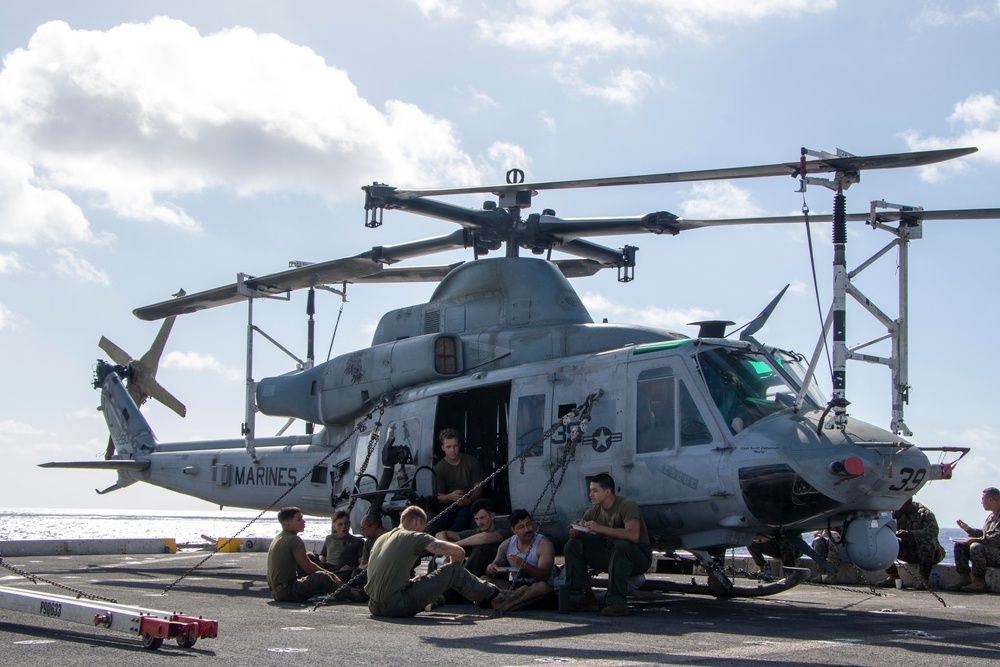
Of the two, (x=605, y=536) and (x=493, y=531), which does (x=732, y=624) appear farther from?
(x=493, y=531)

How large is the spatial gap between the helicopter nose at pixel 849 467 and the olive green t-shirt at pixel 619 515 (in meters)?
1.77

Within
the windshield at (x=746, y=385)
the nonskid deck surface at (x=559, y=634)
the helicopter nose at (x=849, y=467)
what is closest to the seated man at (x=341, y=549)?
the nonskid deck surface at (x=559, y=634)

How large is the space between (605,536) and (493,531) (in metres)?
1.39

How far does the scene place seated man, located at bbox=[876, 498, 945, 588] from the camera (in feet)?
41.7

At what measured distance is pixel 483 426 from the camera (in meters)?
12.5

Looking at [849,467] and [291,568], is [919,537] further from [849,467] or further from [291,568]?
[291,568]

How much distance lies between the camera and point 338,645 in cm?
673

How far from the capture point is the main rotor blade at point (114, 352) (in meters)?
19.6

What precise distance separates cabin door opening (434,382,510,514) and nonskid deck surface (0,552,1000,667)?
201cm

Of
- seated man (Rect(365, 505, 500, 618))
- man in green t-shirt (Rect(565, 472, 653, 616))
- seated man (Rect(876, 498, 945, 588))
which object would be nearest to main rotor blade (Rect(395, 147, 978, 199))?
man in green t-shirt (Rect(565, 472, 653, 616))

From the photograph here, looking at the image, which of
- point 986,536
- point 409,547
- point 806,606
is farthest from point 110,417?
point 986,536

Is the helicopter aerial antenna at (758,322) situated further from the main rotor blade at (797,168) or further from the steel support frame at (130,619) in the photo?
the steel support frame at (130,619)

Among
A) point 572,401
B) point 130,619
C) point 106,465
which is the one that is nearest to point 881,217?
point 572,401

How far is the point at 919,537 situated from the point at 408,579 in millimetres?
7053
